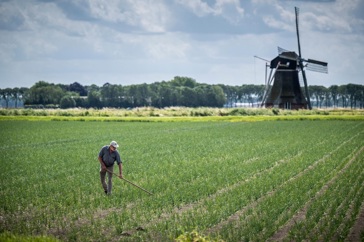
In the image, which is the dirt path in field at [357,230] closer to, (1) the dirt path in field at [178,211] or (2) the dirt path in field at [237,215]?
(2) the dirt path in field at [237,215]

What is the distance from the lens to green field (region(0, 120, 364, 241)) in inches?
440

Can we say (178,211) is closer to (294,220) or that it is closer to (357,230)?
(294,220)

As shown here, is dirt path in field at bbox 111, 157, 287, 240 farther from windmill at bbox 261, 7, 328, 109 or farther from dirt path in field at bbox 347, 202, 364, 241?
windmill at bbox 261, 7, 328, 109

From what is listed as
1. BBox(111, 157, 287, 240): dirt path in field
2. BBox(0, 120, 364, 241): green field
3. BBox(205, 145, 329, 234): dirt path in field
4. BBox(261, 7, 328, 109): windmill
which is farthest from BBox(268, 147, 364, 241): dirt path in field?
BBox(261, 7, 328, 109): windmill

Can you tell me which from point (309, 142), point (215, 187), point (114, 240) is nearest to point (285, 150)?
point (309, 142)

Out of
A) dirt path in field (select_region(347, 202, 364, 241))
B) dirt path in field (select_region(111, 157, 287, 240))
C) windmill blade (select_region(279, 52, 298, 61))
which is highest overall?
windmill blade (select_region(279, 52, 298, 61))

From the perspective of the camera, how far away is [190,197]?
14711mm

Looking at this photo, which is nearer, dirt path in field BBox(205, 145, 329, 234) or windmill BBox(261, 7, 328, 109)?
dirt path in field BBox(205, 145, 329, 234)

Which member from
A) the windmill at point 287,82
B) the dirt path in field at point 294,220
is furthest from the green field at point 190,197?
the windmill at point 287,82

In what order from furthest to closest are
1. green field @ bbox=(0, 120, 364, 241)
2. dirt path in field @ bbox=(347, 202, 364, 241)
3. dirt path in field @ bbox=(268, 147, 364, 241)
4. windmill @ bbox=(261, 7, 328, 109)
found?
windmill @ bbox=(261, 7, 328, 109)
green field @ bbox=(0, 120, 364, 241)
dirt path in field @ bbox=(268, 147, 364, 241)
dirt path in field @ bbox=(347, 202, 364, 241)

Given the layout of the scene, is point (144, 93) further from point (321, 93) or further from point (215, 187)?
point (215, 187)

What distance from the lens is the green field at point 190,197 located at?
36.7ft

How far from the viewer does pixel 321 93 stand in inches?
7781

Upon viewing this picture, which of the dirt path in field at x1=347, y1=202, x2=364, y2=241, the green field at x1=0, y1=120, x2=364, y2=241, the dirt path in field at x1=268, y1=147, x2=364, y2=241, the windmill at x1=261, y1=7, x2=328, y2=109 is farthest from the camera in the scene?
the windmill at x1=261, y1=7, x2=328, y2=109
